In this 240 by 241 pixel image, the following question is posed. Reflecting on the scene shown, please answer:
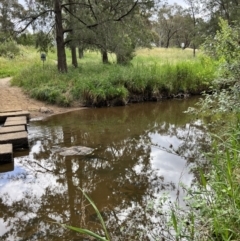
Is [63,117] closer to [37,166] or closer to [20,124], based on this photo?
[20,124]

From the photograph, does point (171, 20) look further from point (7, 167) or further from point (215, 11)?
point (7, 167)

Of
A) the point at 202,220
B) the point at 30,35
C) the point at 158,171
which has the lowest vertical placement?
the point at 158,171

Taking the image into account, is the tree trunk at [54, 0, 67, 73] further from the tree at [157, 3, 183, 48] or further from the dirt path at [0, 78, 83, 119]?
the tree at [157, 3, 183, 48]

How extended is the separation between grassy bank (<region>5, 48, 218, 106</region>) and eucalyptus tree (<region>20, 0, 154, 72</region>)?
1214 mm

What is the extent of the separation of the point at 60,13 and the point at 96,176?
8252 mm

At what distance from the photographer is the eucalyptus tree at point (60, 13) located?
10180 mm

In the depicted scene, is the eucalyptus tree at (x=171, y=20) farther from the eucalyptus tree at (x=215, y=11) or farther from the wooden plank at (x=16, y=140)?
the wooden plank at (x=16, y=140)

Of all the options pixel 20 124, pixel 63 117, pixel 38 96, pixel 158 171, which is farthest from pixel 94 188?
pixel 38 96

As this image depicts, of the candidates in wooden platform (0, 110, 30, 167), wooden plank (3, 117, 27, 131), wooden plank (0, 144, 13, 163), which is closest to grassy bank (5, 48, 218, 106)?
wooden platform (0, 110, 30, 167)

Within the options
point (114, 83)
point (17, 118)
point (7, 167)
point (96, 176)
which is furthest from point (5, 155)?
point (114, 83)

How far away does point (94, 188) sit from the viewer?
11.4ft

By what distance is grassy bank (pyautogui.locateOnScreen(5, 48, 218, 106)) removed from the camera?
29.4ft

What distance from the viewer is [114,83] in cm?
934

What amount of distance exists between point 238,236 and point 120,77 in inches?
319
